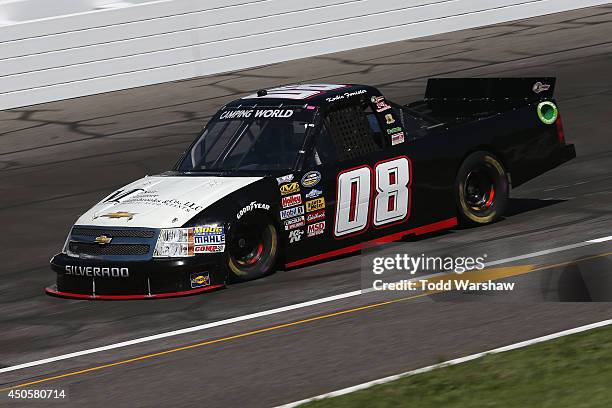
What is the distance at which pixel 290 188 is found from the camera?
35.9 feet

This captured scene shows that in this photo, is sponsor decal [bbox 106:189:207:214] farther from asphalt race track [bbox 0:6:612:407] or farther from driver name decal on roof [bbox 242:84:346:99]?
driver name decal on roof [bbox 242:84:346:99]

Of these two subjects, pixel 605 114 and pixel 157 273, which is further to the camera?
pixel 605 114

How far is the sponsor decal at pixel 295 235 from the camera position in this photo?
1095cm

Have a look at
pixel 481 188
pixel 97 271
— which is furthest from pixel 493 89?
pixel 97 271

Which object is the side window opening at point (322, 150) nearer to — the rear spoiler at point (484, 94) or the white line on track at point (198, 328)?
the white line on track at point (198, 328)

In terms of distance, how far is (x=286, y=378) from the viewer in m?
8.04

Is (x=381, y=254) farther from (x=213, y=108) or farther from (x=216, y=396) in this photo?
(x=213, y=108)

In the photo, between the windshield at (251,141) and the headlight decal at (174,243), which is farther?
the windshield at (251,141)

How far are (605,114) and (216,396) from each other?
11.4 m

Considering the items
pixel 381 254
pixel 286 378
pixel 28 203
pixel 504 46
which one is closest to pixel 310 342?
pixel 286 378

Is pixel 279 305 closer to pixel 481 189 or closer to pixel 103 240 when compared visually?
pixel 103 240

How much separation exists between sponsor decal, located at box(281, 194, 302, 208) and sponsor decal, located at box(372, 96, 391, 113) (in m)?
1.36

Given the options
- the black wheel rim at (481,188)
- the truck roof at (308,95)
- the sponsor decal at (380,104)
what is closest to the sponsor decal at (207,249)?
the truck roof at (308,95)

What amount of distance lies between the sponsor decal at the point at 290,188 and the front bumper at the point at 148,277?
822mm
